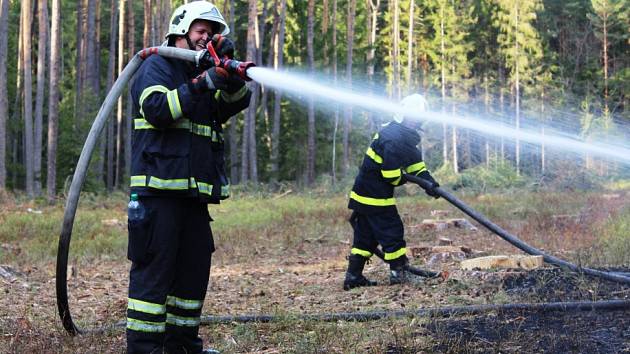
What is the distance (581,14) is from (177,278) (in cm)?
4849

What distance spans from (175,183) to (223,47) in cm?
85

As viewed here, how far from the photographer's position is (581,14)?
47.7 metres

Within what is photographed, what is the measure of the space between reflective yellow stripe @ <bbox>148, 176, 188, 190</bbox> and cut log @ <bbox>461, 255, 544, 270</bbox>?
4590 mm

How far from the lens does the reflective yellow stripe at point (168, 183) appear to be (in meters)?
4.13

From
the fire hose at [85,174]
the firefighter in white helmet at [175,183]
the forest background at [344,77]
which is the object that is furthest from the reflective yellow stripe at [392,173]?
the forest background at [344,77]

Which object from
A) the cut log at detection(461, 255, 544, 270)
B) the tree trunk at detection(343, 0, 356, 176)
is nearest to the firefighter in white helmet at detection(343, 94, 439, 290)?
the cut log at detection(461, 255, 544, 270)

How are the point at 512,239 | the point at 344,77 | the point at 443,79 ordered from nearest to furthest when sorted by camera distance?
the point at 512,239, the point at 344,77, the point at 443,79

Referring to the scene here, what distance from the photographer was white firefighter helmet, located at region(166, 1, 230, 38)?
4.42 metres

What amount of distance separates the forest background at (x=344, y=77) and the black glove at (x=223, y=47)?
14748mm

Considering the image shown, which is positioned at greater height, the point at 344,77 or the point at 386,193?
the point at 344,77

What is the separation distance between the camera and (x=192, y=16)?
4.46m

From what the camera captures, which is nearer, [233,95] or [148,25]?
[233,95]

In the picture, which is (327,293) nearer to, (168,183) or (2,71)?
(168,183)

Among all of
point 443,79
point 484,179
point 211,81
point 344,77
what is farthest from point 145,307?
point 443,79
